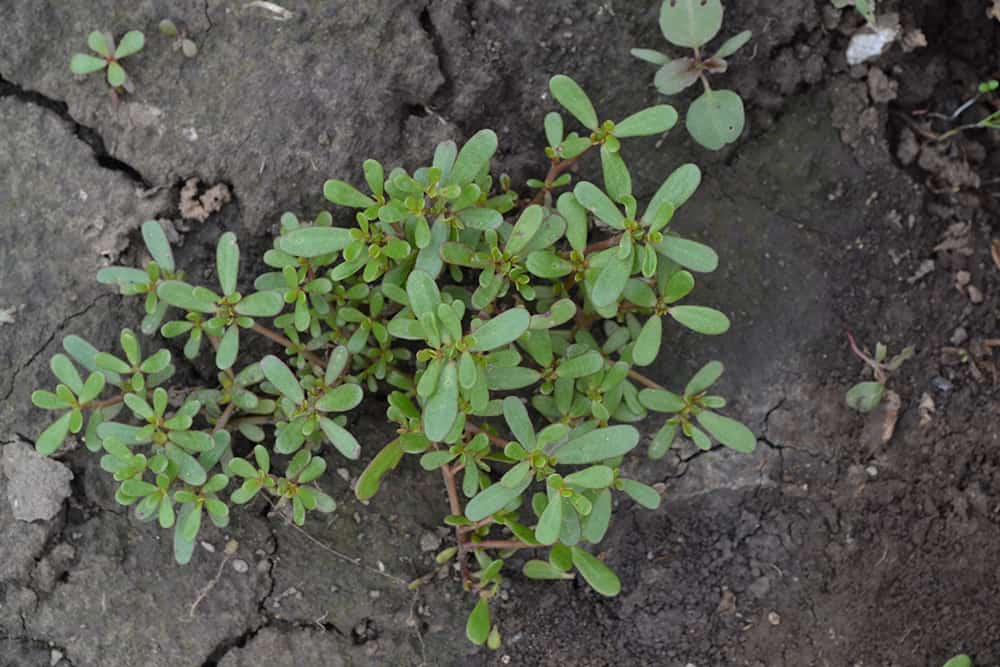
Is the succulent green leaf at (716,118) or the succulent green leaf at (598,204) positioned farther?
the succulent green leaf at (716,118)

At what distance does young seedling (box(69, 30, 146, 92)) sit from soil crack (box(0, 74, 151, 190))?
14cm

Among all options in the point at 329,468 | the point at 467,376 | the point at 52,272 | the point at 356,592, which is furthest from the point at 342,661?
the point at 52,272

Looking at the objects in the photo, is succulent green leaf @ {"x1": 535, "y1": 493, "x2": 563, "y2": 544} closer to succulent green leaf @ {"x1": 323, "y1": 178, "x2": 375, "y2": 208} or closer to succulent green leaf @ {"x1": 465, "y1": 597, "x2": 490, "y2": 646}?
succulent green leaf @ {"x1": 465, "y1": 597, "x2": 490, "y2": 646}

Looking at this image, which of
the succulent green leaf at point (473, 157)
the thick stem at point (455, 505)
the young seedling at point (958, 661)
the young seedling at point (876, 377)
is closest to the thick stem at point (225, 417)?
the thick stem at point (455, 505)

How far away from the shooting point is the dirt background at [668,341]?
8.79ft

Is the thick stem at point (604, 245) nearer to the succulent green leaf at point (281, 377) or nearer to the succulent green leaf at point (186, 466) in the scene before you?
the succulent green leaf at point (281, 377)

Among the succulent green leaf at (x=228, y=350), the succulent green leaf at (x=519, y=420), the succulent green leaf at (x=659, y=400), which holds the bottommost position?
the succulent green leaf at (x=659, y=400)

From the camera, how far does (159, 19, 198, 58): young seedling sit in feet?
8.74

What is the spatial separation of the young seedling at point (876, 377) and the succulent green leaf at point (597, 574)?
3.00ft

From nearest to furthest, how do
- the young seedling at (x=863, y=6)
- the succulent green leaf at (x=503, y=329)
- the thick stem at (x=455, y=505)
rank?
1. the succulent green leaf at (x=503, y=329)
2. the thick stem at (x=455, y=505)
3. the young seedling at (x=863, y=6)

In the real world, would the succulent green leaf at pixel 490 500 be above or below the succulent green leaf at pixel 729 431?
above

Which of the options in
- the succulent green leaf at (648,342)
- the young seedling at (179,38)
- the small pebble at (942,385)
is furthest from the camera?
the small pebble at (942,385)

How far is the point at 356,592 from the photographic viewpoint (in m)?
2.73

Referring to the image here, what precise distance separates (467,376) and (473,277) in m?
0.54
